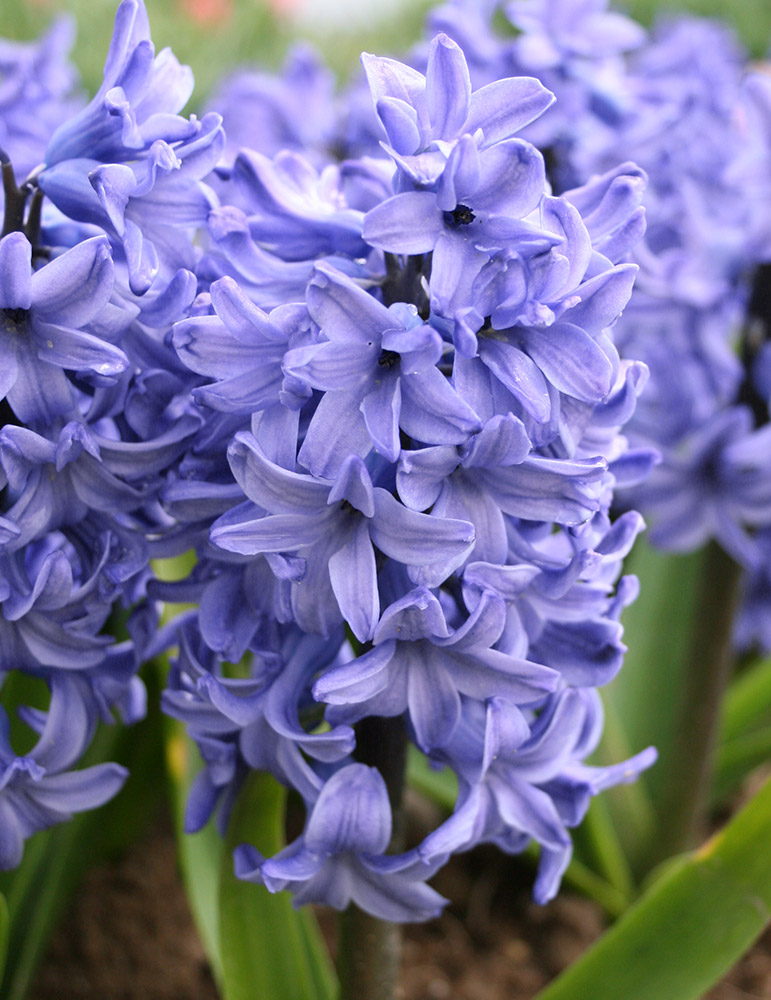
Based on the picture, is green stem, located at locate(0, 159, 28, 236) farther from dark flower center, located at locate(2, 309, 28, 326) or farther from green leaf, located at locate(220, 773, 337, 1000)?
green leaf, located at locate(220, 773, 337, 1000)

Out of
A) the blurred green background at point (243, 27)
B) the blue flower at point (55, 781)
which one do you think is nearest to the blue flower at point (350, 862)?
the blue flower at point (55, 781)

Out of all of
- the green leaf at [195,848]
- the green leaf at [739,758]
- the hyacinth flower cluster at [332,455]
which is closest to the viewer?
the hyacinth flower cluster at [332,455]

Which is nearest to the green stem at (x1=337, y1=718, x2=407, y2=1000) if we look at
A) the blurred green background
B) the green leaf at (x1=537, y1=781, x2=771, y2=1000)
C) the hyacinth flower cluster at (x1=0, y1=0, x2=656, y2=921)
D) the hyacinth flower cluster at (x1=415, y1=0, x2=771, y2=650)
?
the hyacinth flower cluster at (x1=0, y1=0, x2=656, y2=921)

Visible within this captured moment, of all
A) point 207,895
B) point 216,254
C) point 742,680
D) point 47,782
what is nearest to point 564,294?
point 216,254

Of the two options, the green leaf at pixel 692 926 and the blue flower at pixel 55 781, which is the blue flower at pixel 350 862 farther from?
the green leaf at pixel 692 926

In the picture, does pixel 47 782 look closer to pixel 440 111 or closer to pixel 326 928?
pixel 440 111
